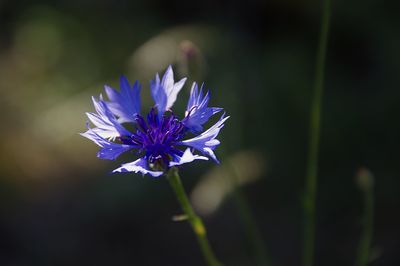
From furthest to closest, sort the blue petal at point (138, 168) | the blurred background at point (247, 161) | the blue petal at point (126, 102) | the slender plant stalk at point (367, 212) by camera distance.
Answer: the blurred background at point (247, 161) < the slender plant stalk at point (367, 212) < the blue petal at point (126, 102) < the blue petal at point (138, 168)

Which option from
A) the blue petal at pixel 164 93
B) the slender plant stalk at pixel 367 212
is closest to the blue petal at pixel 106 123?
the blue petal at pixel 164 93

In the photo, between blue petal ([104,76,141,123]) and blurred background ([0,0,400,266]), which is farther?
blurred background ([0,0,400,266])

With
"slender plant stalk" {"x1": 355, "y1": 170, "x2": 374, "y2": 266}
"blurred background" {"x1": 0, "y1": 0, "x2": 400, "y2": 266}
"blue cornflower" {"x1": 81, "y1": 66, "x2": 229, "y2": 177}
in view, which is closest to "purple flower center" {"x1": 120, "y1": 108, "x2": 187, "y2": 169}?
"blue cornflower" {"x1": 81, "y1": 66, "x2": 229, "y2": 177}

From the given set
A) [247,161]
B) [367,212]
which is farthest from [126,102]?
[247,161]

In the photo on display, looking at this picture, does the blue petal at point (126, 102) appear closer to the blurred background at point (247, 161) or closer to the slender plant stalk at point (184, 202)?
the slender plant stalk at point (184, 202)

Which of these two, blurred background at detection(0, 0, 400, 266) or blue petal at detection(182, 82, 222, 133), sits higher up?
blue petal at detection(182, 82, 222, 133)

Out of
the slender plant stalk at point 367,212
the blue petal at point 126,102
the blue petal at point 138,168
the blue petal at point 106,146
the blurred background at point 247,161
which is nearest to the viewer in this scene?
the blue petal at point 138,168

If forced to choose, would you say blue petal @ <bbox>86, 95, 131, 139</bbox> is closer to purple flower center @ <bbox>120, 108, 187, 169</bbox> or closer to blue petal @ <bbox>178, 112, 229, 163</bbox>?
purple flower center @ <bbox>120, 108, 187, 169</bbox>

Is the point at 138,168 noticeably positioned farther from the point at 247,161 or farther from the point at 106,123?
the point at 247,161
